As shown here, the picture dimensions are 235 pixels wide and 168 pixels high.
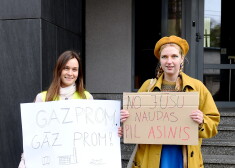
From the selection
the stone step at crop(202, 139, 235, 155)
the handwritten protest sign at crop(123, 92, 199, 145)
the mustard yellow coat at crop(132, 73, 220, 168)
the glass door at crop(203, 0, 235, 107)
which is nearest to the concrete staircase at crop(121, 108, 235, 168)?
the stone step at crop(202, 139, 235, 155)

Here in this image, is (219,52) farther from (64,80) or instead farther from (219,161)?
(64,80)

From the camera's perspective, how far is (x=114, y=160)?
2.34m

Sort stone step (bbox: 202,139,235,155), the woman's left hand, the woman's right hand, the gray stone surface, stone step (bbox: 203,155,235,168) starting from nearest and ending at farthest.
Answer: the woman's left hand
the woman's right hand
the gray stone surface
stone step (bbox: 203,155,235,168)
stone step (bbox: 202,139,235,155)

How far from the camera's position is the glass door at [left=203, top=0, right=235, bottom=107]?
6.14m

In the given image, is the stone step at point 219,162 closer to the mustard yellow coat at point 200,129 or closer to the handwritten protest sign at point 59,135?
the mustard yellow coat at point 200,129

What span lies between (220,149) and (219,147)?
0.03m

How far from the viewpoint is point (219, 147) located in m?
4.34

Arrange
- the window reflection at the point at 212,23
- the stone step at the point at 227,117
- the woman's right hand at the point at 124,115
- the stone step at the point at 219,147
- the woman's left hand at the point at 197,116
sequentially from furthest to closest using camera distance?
the window reflection at the point at 212,23 → the stone step at the point at 227,117 → the stone step at the point at 219,147 → the woman's right hand at the point at 124,115 → the woman's left hand at the point at 197,116

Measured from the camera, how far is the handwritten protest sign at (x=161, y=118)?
2.20 metres

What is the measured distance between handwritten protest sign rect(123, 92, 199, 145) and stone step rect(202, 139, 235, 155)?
2.31m

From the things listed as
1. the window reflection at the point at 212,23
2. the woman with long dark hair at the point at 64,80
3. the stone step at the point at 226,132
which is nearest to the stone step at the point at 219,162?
the stone step at the point at 226,132

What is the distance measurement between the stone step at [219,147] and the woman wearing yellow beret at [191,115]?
215 centimetres

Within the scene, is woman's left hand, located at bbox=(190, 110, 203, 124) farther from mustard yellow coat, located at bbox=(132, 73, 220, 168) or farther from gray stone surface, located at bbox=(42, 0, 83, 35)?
gray stone surface, located at bbox=(42, 0, 83, 35)

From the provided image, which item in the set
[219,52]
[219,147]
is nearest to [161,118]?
[219,147]
